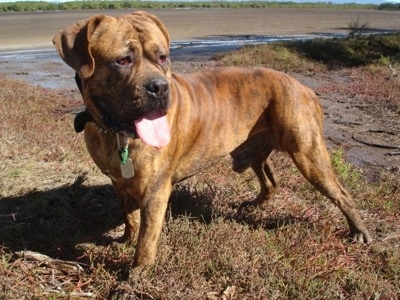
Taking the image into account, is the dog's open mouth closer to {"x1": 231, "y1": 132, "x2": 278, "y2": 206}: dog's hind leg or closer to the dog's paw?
{"x1": 231, "y1": 132, "x2": 278, "y2": 206}: dog's hind leg

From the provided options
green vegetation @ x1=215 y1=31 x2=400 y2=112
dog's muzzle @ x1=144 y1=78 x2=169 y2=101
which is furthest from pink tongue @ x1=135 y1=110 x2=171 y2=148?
green vegetation @ x1=215 y1=31 x2=400 y2=112

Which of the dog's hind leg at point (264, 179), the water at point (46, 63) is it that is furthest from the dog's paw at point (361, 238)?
the water at point (46, 63)

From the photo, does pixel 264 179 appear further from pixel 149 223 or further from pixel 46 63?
pixel 46 63

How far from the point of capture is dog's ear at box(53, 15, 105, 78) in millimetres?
3416

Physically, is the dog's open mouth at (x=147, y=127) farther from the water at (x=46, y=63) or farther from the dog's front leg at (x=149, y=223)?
the water at (x=46, y=63)

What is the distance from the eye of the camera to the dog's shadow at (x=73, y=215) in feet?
14.0

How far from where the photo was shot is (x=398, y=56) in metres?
15.3

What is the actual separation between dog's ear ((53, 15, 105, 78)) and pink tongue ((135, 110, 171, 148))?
19.8 inches

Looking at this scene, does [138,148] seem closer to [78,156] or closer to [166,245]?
[166,245]

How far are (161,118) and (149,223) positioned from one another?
2.68 feet

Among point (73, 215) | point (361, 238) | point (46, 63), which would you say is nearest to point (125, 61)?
point (73, 215)

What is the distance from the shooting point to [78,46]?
3.45m

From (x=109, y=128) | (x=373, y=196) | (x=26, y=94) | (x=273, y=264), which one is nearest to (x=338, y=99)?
(x=373, y=196)

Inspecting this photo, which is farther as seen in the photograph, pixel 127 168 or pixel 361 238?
pixel 361 238
